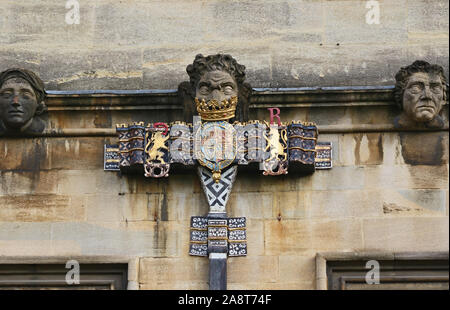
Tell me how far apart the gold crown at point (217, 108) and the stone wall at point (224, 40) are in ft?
2.57

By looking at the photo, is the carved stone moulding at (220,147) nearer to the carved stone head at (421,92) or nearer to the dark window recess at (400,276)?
the carved stone head at (421,92)

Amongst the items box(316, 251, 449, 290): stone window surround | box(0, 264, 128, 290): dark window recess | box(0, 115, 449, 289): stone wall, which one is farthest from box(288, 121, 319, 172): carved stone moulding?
box(0, 264, 128, 290): dark window recess

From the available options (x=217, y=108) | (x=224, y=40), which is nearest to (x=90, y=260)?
(x=217, y=108)

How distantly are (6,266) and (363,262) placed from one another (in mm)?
3831

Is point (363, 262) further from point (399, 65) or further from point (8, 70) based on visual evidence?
point (8, 70)

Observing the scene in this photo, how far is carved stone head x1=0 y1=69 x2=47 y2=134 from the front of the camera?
17.2m

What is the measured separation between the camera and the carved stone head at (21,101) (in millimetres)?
17172

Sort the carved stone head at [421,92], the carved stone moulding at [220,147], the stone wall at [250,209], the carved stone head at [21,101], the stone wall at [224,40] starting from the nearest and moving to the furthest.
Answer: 1. the stone wall at [250,209]
2. the carved stone moulding at [220,147]
3. the carved stone head at [421,92]
4. the carved stone head at [21,101]
5. the stone wall at [224,40]

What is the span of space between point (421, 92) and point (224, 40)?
2.37 m

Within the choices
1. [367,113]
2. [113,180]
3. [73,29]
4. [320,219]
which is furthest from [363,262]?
[73,29]

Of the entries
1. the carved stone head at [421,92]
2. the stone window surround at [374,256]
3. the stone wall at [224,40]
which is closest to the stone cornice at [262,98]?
the carved stone head at [421,92]

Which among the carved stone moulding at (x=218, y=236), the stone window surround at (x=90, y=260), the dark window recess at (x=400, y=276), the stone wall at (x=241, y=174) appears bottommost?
the dark window recess at (x=400, y=276)

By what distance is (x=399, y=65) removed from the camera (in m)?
17.7

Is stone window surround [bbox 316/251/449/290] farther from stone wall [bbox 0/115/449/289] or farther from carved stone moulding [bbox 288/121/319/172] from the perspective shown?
carved stone moulding [bbox 288/121/319/172]
